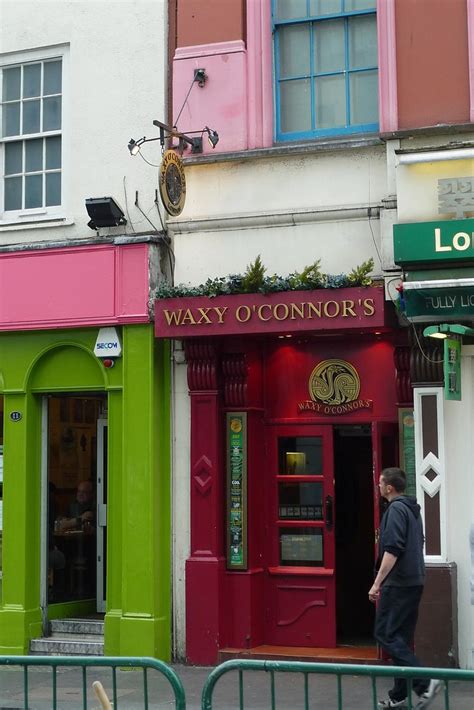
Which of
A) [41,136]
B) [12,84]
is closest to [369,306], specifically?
[41,136]

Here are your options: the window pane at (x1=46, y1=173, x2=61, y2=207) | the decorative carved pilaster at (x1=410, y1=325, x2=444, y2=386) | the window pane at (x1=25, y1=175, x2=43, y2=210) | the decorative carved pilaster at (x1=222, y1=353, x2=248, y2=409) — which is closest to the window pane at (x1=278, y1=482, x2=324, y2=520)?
the decorative carved pilaster at (x1=222, y1=353, x2=248, y2=409)

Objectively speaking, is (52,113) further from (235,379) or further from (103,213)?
(235,379)

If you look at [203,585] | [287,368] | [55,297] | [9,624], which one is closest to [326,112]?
[287,368]

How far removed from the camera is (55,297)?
1277 centimetres

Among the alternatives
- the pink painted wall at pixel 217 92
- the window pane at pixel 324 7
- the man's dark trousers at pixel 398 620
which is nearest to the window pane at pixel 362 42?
the window pane at pixel 324 7

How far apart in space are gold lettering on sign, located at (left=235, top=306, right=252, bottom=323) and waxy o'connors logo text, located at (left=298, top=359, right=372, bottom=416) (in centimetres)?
107

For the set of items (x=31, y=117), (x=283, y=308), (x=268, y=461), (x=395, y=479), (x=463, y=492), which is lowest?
(x=463, y=492)

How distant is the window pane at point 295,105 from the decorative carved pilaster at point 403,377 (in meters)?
2.69

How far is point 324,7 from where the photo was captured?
40.5 feet

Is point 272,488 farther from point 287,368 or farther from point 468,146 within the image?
point 468,146

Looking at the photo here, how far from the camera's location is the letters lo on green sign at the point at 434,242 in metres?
10.5

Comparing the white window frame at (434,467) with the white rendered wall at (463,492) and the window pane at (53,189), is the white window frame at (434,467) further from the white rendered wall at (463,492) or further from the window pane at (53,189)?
the window pane at (53,189)

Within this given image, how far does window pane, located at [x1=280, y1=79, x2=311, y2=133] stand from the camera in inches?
487

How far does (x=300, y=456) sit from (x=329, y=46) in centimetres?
439
